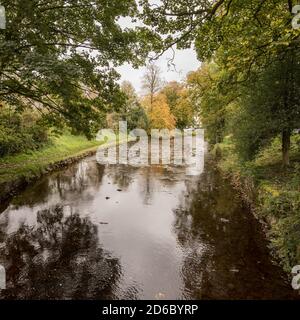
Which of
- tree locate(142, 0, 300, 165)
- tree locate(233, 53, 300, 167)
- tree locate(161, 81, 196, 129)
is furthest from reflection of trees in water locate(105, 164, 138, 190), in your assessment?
tree locate(161, 81, 196, 129)

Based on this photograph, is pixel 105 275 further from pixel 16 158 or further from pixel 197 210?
pixel 16 158

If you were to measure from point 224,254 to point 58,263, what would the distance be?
386cm

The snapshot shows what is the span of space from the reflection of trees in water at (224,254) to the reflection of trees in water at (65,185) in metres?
4.98

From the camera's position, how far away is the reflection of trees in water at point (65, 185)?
423 inches

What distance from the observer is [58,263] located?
586cm

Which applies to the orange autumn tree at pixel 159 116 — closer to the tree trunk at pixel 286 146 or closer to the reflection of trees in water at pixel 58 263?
the tree trunk at pixel 286 146

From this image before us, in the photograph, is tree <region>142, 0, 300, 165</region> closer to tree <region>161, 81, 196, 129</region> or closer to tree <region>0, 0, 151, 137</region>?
tree <region>0, 0, 151, 137</region>

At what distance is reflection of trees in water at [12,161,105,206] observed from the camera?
10750mm

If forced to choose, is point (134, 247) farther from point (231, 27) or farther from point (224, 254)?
point (231, 27)

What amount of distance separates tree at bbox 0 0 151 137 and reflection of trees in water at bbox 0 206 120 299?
3985mm

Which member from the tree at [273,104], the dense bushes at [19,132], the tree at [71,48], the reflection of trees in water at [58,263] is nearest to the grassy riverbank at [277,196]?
the tree at [273,104]

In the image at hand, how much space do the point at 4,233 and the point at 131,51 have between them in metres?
6.89

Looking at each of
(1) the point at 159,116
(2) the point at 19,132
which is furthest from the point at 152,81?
(2) the point at 19,132

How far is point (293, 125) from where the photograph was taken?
924 cm
